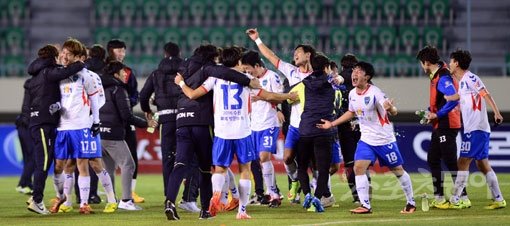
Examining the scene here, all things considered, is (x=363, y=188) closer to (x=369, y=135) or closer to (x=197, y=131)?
(x=369, y=135)

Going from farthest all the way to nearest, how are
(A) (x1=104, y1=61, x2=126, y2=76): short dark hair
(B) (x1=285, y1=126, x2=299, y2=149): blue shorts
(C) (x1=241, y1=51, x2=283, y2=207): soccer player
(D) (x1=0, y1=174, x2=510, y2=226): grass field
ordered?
(C) (x1=241, y1=51, x2=283, y2=207): soccer player
(A) (x1=104, y1=61, x2=126, y2=76): short dark hair
(B) (x1=285, y1=126, x2=299, y2=149): blue shorts
(D) (x1=0, y1=174, x2=510, y2=226): grass field

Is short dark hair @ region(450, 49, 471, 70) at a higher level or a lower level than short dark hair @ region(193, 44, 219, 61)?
lower

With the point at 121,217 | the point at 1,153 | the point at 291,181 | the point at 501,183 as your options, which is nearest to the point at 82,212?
the point at 121,217

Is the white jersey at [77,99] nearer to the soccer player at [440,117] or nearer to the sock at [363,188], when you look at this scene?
the sock at [363,188]

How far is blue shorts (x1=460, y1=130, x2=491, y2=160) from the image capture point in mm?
14875

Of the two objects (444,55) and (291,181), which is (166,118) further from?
(444,55)

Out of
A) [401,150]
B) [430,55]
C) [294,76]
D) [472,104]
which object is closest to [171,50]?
[294,76]

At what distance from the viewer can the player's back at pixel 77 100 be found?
1445 centimetres

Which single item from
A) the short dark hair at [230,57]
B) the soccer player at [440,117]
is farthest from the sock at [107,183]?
the soccer player at [440,117]

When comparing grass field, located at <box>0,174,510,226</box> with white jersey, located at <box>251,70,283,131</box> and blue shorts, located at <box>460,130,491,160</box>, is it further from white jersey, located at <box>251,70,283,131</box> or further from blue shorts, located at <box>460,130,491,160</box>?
white jersey, located at <box>251,70,283,131</box>

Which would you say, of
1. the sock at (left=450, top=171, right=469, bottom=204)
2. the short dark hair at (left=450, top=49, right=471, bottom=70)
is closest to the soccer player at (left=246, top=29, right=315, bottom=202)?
the short dark hair at (left=450, top=49, right=471, bottom=70)

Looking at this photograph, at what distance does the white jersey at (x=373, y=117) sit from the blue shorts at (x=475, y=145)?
1.45 metres

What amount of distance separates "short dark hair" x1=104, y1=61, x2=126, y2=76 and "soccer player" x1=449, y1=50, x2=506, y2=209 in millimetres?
4560

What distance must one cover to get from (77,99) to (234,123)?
246 cm
